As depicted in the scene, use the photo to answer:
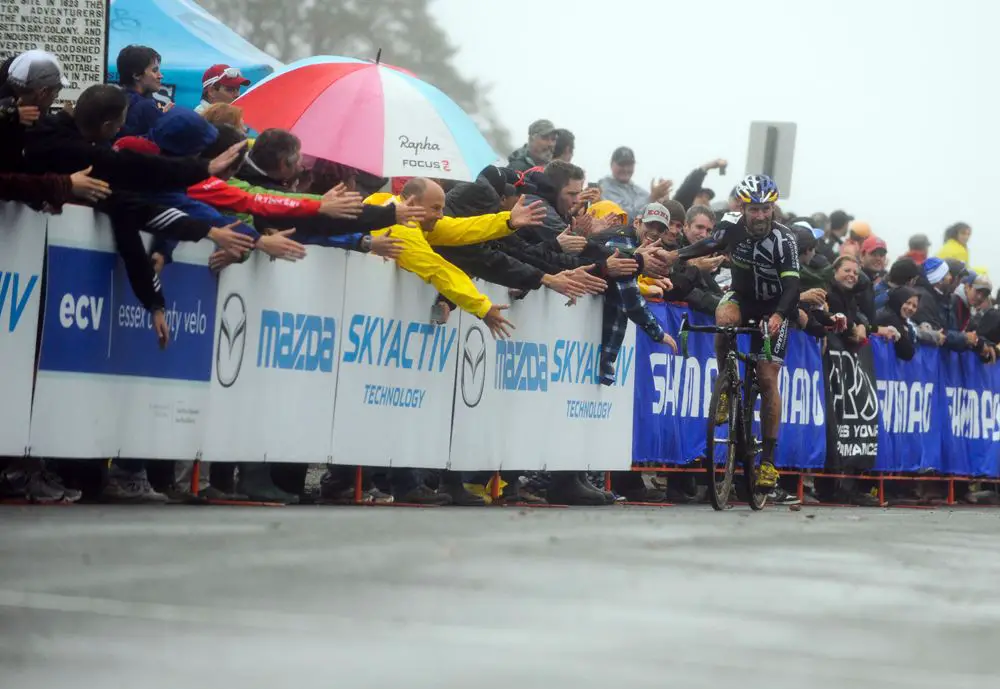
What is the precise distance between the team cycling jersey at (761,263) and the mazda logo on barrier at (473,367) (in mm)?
2056

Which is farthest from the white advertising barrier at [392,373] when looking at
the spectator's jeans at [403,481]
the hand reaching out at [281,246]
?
the hand reaching out at [281,246]

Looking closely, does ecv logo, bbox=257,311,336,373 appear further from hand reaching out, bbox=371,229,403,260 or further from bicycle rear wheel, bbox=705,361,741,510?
bicycle rear wheel, bbox=705,361,741,510

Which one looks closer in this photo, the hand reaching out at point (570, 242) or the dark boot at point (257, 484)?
the dark boot at point (257, 484)

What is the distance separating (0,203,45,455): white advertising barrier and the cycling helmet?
575 centimetres

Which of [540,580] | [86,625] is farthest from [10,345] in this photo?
[86,625]

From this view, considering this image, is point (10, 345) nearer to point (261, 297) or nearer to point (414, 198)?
point (261, 297)

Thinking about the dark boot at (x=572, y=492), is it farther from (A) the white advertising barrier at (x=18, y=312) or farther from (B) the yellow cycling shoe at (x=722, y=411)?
(A) the white advertising barrier at (x=18, y=312)

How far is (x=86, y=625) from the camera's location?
489 cm

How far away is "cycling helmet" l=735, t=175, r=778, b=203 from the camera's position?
45.1ft

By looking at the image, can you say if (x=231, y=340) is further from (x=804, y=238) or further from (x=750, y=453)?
(x=804, y=238)

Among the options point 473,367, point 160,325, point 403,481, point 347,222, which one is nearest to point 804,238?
point 473,367

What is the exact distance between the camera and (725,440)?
1333cm

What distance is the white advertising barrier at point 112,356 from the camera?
32.6 ft

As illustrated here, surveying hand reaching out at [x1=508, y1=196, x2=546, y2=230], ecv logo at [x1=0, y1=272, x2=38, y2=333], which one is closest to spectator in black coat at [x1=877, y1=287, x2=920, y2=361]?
hand reaching out at [x1=508, y1=196, x2=546, y2=230]
